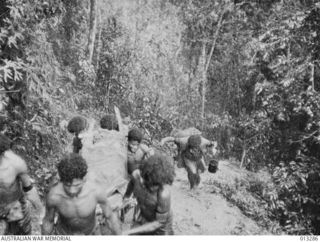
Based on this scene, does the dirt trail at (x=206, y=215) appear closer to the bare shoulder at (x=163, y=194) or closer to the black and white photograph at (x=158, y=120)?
the black and white photograph at (x=158, y=120)

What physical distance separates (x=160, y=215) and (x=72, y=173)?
0.87 m

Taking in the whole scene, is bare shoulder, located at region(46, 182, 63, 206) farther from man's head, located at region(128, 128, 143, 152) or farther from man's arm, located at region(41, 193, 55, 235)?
man's head, located at region(128, 128, 143, 152)

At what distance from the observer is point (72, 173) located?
10.5 ft

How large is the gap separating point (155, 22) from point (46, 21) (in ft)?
24.5

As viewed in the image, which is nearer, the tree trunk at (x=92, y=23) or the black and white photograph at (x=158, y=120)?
the black and white photograph at (x=158, y=120)

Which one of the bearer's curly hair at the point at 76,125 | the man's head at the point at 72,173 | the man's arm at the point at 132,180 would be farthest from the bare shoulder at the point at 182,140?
the man's head at the point at 72,173

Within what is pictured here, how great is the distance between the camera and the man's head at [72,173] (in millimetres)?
3197

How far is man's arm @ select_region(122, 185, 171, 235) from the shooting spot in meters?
3.54

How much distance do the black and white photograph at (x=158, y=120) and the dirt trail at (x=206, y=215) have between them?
33mm

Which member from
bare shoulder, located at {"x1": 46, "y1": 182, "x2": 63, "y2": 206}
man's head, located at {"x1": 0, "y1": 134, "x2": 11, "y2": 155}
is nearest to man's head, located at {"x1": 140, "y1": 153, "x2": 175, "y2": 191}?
bare shoulder, located at {"x1": 46, "y1": 182, "x2": 63, "y2": 206}

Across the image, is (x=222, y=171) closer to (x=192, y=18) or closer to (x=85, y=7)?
(x=192, y=18)

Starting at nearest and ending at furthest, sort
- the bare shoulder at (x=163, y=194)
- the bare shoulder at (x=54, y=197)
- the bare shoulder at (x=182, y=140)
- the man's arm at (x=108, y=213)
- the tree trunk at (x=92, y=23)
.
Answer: the bare shoulder at (x=54, y=197), the man's arm at (x=108, y=213), the bare shoulder at (x=163, y=194), the bare shoulder at (x=182, y=140), the tree trunk at (x=92, y=23)

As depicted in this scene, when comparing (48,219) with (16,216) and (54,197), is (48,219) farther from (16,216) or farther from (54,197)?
(16,216)

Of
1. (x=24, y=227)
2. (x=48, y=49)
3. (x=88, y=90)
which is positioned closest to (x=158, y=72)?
(x=88, y=90)
